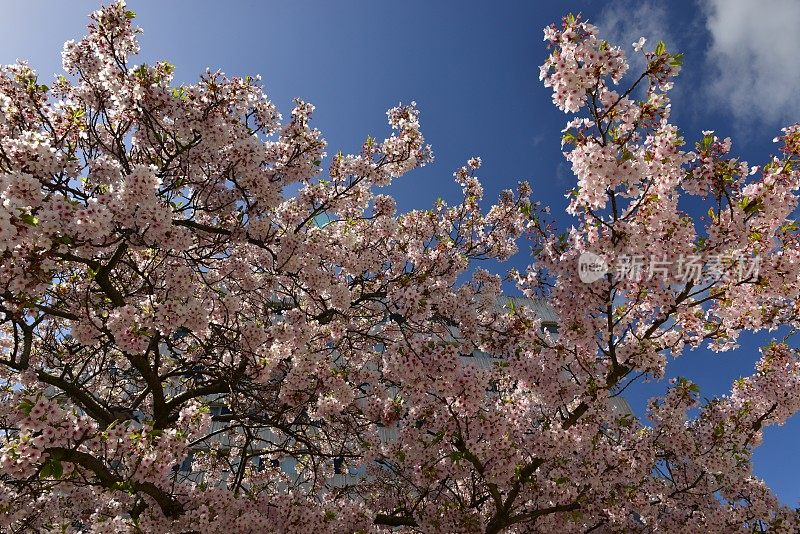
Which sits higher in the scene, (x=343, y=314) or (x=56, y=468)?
(x=343, y=314)

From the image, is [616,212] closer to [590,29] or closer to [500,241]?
[590,29]

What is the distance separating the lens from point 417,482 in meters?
8.57

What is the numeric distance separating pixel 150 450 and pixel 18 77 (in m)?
5.41

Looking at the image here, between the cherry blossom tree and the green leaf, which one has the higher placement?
the cherry blossom tree

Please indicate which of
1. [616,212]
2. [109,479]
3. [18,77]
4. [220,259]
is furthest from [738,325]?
[18,77]

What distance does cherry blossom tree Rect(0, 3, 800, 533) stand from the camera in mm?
5793

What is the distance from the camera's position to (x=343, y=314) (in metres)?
10.2

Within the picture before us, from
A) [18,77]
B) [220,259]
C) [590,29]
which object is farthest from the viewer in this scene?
[220,259]

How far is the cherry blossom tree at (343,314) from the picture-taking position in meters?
5.79

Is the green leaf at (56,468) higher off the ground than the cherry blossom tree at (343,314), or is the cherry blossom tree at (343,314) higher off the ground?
the cherry blossom tree at (343,314)

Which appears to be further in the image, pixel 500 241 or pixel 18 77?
pixel 500 241

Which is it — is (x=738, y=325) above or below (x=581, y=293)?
above

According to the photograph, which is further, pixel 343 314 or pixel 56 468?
pixel 343 314

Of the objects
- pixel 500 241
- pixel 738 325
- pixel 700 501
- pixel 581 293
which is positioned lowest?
pixel 700 501
